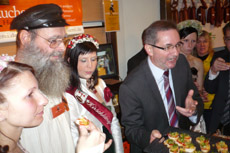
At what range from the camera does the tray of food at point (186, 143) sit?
158 centimetres

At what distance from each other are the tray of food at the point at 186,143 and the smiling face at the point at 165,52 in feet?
1.96

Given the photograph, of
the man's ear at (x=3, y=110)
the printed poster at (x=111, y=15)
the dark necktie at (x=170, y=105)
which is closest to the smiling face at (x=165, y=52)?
the dark necktie at (x=170, y=105)

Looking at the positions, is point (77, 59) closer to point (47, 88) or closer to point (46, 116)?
point (47, 88)

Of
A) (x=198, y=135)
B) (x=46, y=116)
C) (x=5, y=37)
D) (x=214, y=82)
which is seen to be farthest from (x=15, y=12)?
(x=214, y=82)

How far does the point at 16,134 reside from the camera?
3.53 feet

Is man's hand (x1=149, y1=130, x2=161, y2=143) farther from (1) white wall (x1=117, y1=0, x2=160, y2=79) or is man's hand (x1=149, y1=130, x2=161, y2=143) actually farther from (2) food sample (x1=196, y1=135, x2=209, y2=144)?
(1) white wall (x1=117, y1=0, x2=160, y2=79)

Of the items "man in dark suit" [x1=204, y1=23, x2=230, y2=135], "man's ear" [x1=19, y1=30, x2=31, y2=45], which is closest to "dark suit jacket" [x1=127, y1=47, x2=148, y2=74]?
"man in dark suit" [x1=204, y1=23, x2=230, y2=135]

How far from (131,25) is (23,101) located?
3.02 meters

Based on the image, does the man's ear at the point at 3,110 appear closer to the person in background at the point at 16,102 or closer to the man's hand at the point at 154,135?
the person in background at the point at 16,102

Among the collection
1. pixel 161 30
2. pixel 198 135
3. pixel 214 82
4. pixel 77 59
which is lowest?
pixel 198 135

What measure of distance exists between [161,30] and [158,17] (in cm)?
246

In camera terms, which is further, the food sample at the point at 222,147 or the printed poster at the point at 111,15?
the printed poster at the point at 111,15

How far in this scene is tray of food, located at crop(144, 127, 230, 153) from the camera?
1.58m

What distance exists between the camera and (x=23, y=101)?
986 millimetres
